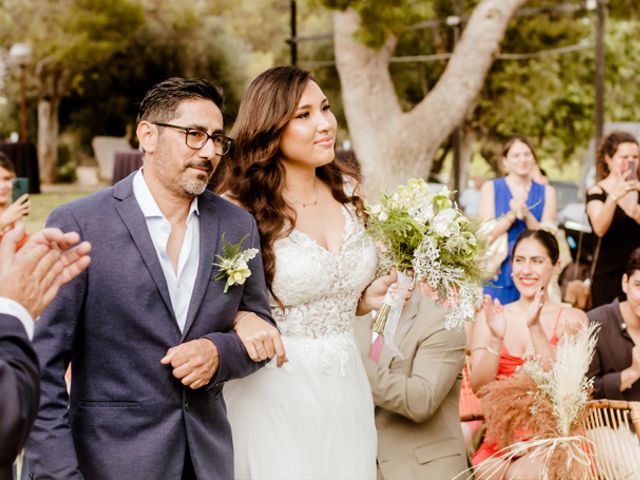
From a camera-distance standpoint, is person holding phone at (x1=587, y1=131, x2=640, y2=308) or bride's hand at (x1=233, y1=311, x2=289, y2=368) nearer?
bride's hand at (x1=233, y1=311, x2=289, y2=368)

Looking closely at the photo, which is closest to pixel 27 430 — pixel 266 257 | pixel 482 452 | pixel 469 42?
pixel 266 257

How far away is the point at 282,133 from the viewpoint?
11.7ft

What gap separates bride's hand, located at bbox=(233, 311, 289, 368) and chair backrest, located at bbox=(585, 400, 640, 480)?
158 cm

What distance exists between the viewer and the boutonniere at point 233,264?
2.88m

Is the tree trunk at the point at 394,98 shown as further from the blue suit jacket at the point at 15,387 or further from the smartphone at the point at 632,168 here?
the blue suit jacket at the point at 15,387

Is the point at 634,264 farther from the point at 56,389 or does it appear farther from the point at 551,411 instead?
the point at 56,389

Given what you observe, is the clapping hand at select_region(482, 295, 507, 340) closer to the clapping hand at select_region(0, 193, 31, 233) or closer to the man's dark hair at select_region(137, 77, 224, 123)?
the man's dark hair at select_region(137, 77, 224, 123)

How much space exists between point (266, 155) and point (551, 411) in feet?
5.15

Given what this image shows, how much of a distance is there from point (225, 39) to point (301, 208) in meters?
31.7

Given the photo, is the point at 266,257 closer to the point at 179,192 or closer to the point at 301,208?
the point at 301,208

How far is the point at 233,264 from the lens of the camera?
2.89 metres

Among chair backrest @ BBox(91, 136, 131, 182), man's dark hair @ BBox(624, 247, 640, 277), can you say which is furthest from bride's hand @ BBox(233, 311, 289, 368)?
chair backrest @ BBox(91, 136, 131, 182)

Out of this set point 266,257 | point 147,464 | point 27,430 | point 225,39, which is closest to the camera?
point 27,430

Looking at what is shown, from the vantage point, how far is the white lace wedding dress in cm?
345
